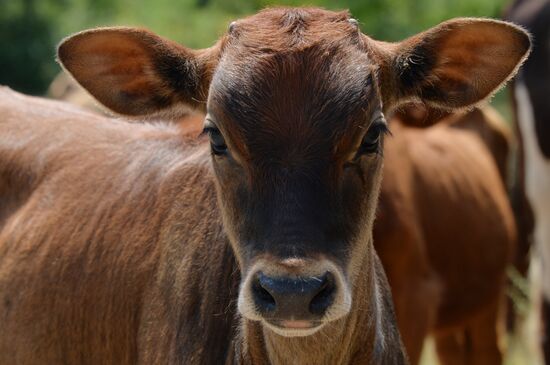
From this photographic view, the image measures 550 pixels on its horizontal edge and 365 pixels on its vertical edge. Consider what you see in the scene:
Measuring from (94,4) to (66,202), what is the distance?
15.4 metres

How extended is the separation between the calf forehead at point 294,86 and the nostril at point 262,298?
0.52 metres

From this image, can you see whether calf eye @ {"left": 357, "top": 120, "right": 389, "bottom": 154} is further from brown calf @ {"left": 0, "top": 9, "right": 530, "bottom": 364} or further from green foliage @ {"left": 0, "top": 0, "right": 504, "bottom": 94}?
green foliage @ {"left": 0, "top": 0, "right": 504, "bottom": 94}

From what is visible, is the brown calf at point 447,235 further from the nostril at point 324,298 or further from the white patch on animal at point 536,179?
the nostril at point 324,298

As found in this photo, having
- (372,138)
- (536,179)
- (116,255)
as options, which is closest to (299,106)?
(372,138)

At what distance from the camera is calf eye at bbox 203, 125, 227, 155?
5164 millimetres

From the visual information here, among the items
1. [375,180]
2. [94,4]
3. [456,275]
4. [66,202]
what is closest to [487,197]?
[456,275]

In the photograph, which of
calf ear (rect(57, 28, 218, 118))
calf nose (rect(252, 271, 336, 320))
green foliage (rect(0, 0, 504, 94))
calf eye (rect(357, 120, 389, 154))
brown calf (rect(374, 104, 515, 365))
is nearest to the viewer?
calf nose (rect(252, 271, 336, 320))

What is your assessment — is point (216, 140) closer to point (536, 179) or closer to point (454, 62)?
point (454, 62)

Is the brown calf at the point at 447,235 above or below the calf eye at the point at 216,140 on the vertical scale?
below

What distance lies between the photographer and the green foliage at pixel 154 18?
50.8 ft

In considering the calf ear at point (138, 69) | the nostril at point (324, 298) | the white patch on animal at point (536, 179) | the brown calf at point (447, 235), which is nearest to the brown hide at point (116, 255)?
the calf ear at point (138, 69)

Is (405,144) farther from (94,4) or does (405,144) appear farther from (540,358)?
(94,4)

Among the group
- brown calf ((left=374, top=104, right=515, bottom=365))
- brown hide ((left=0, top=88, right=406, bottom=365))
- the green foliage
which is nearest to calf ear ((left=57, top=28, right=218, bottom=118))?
brown hide ((left=0, top=88, right=406, bottom=365))

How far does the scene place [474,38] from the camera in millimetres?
5629
